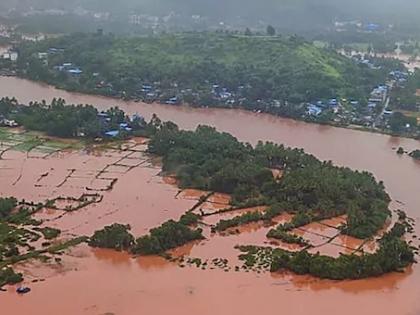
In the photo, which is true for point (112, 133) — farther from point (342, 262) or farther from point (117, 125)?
point (342, 262)

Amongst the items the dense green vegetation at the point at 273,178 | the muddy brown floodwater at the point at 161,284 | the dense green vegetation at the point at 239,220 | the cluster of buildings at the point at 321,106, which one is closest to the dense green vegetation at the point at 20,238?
the muddy brown floodwater at the point at 161,284

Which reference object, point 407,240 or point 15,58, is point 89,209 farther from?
point 15,58

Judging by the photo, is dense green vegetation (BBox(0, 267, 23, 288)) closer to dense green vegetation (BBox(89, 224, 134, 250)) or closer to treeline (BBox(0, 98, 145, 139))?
dense green vegetation (BBox(89, 224, 134, 250))

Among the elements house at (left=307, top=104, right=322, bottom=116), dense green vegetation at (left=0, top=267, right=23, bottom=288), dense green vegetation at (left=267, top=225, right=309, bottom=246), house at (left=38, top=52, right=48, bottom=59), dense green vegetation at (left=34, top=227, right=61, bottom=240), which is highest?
house at (left=38, top=52, right=48, bottom=59)

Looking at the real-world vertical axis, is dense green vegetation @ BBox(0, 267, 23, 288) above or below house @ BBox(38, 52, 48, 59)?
below

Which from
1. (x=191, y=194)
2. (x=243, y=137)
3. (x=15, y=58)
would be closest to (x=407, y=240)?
(x=191, y=194)

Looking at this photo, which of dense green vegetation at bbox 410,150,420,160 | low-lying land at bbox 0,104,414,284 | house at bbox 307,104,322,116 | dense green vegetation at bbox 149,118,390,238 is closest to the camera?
low-lying land at bbox 0,104,414,284

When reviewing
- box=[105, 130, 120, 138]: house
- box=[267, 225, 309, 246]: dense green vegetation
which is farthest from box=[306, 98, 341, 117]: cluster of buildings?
box=[267, 225, 309, 246]: dense green vegetation
